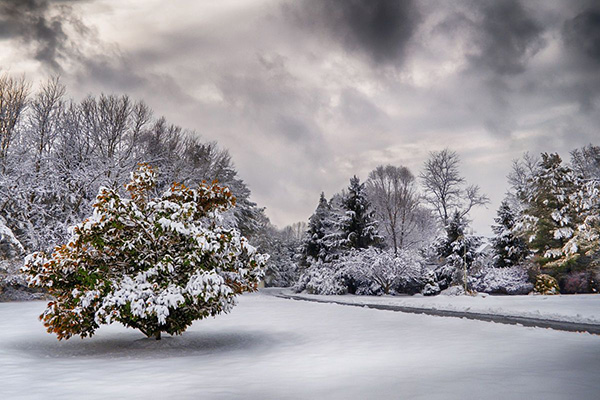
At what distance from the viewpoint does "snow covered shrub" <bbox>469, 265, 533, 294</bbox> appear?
30.9 metres

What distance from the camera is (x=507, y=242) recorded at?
35.7m

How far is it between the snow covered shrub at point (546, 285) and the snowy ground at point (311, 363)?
65.2ft

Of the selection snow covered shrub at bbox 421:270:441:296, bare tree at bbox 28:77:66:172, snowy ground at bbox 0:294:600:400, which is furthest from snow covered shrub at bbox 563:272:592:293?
bare tree at bbox 28:77:66:172

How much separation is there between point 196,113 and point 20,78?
12.1 m

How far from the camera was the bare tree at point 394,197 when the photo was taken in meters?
40.4

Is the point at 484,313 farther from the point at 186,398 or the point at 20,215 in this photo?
the point at 20,215

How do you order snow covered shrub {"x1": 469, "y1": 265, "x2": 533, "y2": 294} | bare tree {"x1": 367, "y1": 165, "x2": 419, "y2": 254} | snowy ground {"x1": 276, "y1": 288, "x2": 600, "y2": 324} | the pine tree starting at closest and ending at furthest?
snowy ground {"x1": 276, "y1": 288, "x2": 600, "y2": 324}, snow covered shrub {"x1": 469, "y1": 265, "x2": 533, "y2": 294}, the pine tree, bare tree {"x1": 367, "y1": 165, "x2": 419, "y2": 254}

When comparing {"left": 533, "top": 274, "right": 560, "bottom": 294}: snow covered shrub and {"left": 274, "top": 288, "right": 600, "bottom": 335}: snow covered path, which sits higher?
{"left": 533, "top": 274, "right": 560, "bottom": 294}: snow covered shrub

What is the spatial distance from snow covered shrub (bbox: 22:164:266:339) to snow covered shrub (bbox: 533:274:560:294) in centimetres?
2557

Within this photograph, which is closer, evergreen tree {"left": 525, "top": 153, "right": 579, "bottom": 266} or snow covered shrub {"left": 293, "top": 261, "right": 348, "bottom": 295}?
evergreen tree {"left": 525, "top": 153, "right": 579, "bottom": 266}

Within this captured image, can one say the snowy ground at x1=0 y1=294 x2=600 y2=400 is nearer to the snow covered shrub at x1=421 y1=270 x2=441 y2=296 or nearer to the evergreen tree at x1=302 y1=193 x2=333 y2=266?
the snow covered shrub at x1=421 y1=270 x2=441 y2=296

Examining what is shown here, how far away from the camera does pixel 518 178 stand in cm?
4172

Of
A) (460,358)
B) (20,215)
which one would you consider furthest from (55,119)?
(460,358)

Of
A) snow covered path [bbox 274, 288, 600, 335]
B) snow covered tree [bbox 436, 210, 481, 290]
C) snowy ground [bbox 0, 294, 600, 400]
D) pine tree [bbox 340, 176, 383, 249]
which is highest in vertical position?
pine tree [bbox 340, 176, 383, 249]
